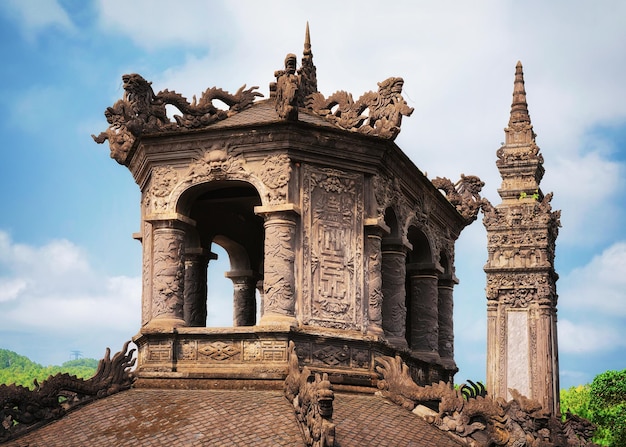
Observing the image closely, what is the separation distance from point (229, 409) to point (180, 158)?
4.77 m

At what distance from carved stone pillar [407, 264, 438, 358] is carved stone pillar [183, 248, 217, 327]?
415 centimetres

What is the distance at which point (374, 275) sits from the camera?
18500 millimetres

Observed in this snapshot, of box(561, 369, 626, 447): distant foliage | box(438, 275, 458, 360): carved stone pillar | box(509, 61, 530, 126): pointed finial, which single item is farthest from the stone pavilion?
box(561, 369, 626, 447): distant foliage

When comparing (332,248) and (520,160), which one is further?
(520,160)

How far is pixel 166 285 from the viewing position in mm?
18500

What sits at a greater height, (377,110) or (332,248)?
(377,110)

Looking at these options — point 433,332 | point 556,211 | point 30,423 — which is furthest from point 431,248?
point 556,211

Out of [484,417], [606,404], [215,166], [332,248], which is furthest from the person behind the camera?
[606,404]

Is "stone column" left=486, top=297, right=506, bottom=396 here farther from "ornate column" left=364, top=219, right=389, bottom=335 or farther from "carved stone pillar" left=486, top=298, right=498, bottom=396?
"ornate column" left=364, top=219, right=389, bottom=335

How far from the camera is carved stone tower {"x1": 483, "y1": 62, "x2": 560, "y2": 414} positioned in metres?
34.7

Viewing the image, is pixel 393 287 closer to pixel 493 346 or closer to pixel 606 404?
pixel 493 346

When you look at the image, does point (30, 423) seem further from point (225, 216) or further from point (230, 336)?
point (225, 216)

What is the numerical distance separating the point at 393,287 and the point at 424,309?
217cm

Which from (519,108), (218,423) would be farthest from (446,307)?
(519,108)
